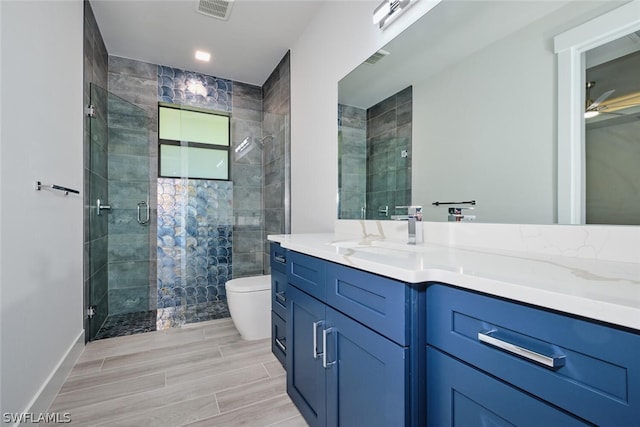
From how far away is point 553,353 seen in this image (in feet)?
1.67

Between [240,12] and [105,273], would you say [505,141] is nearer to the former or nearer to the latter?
[240,12]

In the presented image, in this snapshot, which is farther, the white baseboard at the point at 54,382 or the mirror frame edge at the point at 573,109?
the white baseboard at the point at 54,382

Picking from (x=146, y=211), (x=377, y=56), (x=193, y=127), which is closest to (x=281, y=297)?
(x=377, y=56)

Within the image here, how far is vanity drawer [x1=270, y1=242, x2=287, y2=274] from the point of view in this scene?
5.73 feet

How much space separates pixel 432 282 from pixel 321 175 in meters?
1.68

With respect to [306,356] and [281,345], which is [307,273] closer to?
[306,356]

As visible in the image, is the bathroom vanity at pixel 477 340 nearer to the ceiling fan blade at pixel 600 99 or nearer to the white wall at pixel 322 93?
the ceiling fan blade at pixel 600 99

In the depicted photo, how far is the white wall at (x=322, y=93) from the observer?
1898mm

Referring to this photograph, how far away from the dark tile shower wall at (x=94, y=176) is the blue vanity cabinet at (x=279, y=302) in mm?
1452

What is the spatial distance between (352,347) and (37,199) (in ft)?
5.27

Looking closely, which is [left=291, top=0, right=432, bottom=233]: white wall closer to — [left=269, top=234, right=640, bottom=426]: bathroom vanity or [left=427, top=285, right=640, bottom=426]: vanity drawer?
[left=269, top=234, right=640, bottom=426]: bathroom vanity

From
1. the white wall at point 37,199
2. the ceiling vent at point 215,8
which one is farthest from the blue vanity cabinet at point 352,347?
the ceiling vent at point 215,8

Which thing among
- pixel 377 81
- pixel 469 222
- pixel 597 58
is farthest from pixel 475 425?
pixel 377 81

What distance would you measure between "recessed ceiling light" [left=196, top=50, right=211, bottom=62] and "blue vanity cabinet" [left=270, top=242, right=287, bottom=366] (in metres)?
2.24
